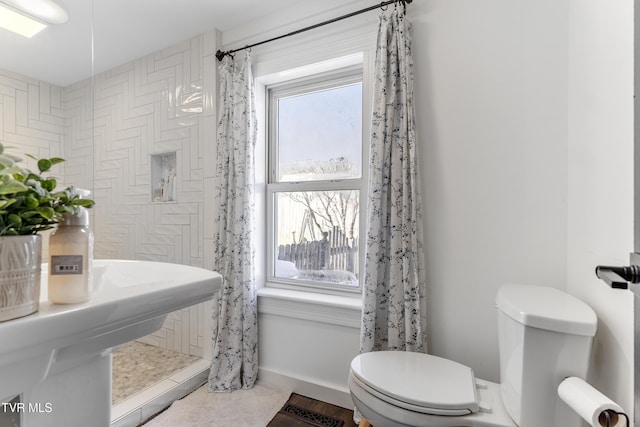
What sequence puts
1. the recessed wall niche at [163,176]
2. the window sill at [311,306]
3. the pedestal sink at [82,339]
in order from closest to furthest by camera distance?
1. the pedestal sink at [82,339]
2. the window sill at [311,306]
3. the recessed wall niche at [163,176]

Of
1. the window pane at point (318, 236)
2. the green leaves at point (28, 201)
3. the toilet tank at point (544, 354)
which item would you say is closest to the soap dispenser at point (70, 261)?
the green leaves at point (28, 201)

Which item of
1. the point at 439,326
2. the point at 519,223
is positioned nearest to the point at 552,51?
the point at 519,223

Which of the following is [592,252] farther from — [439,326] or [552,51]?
[552,51]

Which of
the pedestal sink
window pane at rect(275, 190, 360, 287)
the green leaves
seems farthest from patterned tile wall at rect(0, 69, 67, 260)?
window pane at rect(275, 190, 360, 287)

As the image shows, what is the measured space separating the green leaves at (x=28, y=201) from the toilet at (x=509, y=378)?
1047mm

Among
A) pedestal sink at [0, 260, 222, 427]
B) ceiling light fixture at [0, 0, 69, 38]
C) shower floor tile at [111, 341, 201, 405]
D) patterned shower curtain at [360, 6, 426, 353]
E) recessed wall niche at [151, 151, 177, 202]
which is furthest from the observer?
recessed wall niche at [151, 151, 177, 202]

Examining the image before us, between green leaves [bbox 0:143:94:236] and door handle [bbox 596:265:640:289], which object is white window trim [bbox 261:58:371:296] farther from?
green leaves [bbox 0:143:94:236]

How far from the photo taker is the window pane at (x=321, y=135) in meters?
1.83

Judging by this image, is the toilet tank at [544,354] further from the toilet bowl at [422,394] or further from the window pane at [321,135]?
the window pane at [321,135]

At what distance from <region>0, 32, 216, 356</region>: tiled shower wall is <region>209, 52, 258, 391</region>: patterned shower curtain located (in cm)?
23

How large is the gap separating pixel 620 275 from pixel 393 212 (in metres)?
0.92

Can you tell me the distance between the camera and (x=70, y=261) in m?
0.53

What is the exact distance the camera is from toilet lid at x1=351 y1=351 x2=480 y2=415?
Answer: 985 mm

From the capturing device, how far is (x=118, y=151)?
96.6 inches
